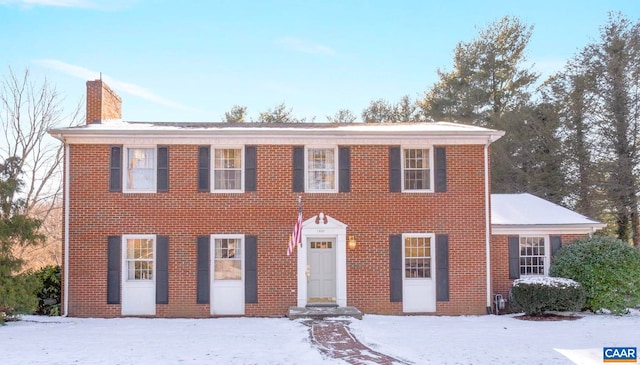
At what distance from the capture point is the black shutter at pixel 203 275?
15055mm

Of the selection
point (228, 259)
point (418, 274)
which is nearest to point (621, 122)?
point (418, 274)

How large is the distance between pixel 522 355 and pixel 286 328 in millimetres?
5449

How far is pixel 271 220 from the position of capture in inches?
603

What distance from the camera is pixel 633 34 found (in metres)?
26.0

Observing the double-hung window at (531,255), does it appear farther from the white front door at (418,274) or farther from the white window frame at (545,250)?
the white front door at (418,274)

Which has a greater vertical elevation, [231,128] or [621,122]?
[621,122]

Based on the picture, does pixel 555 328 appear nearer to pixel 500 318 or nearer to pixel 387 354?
pixel 500 318

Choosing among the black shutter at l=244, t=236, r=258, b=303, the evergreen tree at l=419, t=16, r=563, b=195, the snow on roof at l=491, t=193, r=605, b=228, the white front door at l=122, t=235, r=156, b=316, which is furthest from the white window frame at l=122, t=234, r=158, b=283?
the evergreen tree at l=419, t=16, r=563, b=195

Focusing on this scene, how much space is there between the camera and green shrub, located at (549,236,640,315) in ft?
49.5

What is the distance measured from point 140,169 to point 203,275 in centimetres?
357

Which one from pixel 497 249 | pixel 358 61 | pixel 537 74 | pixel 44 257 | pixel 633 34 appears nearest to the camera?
pixel 497 249

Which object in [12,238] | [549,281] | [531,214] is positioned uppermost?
[531,214]

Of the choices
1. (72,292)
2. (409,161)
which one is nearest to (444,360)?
(409,161)

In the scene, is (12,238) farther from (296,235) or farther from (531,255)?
(531,255)
